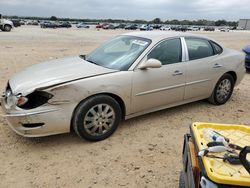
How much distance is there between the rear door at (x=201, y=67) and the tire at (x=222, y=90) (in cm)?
16

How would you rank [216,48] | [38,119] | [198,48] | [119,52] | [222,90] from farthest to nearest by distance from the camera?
[222,90], [216,48], [198,48], [119,52], [38,119]

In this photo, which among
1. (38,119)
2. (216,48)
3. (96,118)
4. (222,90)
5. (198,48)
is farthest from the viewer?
(222,90)

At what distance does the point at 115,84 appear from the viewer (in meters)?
3.95

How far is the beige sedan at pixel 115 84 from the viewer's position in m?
3.58

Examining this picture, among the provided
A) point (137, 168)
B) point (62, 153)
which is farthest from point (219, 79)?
point (62, 153)

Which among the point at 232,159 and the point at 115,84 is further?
the point at 115,84

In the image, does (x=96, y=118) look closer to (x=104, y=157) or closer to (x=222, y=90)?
(x=104, y=157)

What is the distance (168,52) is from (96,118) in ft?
5.67

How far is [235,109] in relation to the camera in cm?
553

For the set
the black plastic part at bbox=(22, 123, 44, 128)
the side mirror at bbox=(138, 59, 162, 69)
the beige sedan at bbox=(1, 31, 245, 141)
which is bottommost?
the black plastic part at bbox=(22, 123, 44, 128)

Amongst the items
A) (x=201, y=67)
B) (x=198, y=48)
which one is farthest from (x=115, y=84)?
(x=198, y=48)

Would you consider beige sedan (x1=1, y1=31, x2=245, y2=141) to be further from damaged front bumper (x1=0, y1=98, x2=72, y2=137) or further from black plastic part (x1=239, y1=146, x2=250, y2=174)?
black plastic part (x1=239, y1=146, x2=250, y2=174)

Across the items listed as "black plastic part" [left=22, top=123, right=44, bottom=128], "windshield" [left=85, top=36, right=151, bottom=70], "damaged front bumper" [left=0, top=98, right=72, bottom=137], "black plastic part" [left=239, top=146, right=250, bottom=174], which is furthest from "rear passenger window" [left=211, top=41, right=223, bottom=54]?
"black plastic part" [left=239, top=146, right=250, bottom=174]

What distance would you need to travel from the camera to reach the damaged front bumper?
3.48m
